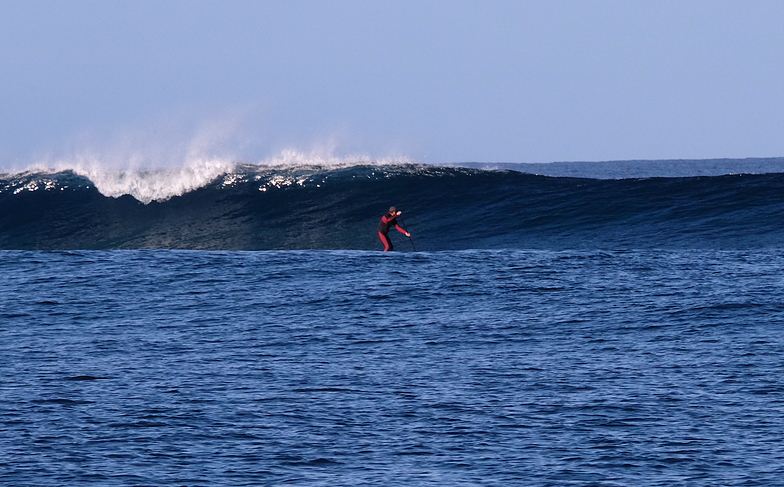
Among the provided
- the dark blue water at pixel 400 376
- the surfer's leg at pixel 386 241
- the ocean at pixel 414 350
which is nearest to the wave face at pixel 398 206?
the ocean at pixel 414 350

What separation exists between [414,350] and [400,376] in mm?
1395

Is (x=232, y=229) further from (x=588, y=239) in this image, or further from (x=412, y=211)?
(x=588, y=239)

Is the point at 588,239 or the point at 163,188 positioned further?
the point at 163,188

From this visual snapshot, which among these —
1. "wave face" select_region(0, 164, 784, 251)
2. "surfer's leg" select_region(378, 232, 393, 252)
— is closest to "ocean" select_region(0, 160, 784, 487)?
"wave face" select_region(0, 164, 784, 251)

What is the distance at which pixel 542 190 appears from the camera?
93.5 ft

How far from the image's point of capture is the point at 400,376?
10453 millimetres

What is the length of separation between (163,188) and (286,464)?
23.7 metres

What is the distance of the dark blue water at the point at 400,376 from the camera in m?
→ 7.49

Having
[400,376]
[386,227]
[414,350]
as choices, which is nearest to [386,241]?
[386,227]

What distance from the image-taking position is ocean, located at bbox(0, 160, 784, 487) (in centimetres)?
762

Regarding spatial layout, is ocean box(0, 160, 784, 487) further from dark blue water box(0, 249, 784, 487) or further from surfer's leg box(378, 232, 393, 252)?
surfer's leg box(378, 232, 393, 252)

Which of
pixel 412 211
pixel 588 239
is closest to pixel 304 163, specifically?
pixel 412 211

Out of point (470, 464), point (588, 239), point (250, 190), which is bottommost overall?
point (470, 464)

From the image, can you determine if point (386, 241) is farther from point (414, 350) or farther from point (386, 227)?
point (414, 350)
